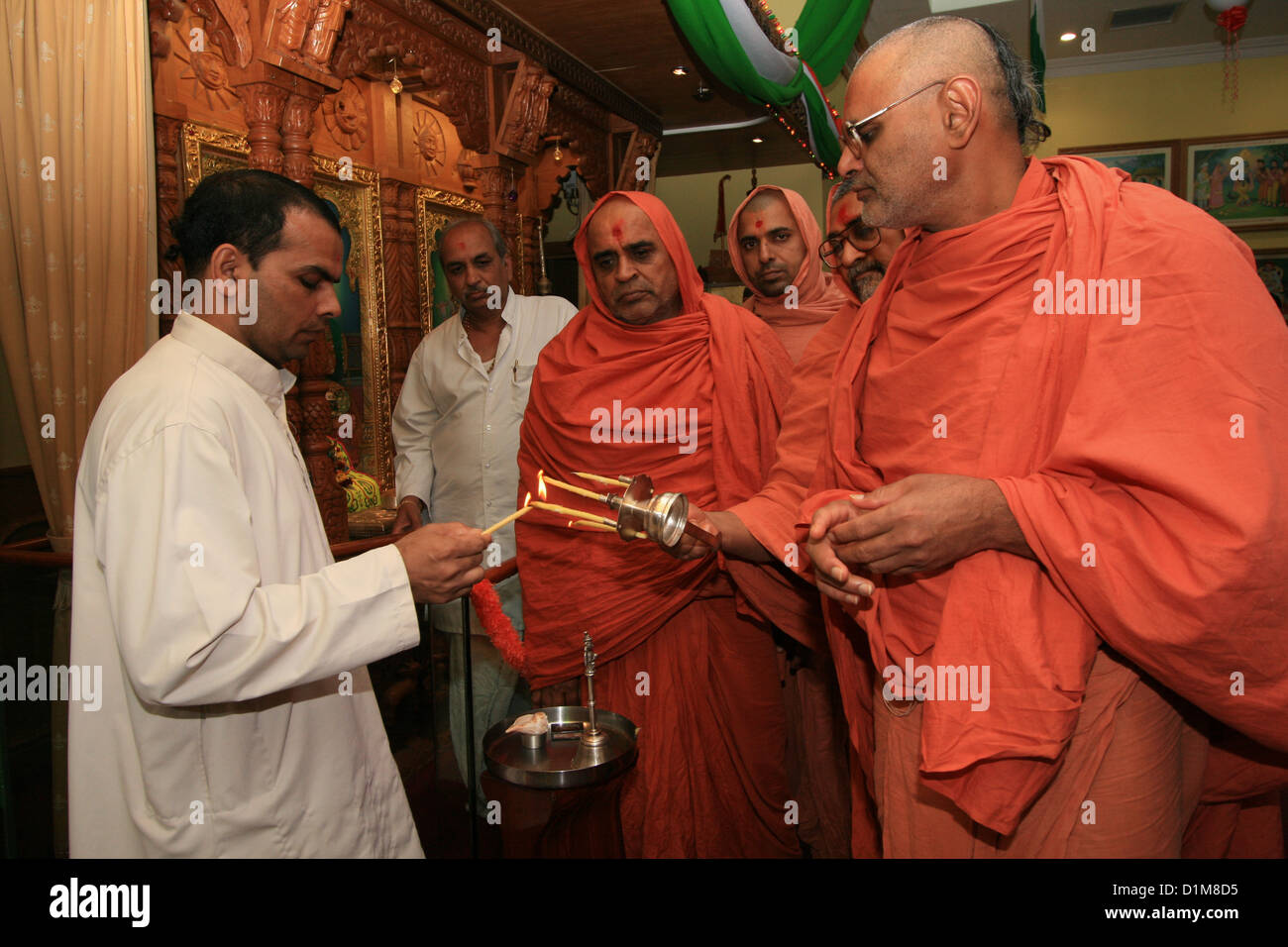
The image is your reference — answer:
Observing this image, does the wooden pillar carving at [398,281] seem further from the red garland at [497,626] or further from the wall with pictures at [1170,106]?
the wall with pictures at [1170,106]

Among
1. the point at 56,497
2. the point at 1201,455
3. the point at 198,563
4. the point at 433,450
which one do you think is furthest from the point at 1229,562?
the point at 56,497

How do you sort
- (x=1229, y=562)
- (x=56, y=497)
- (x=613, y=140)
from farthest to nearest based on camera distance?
1. (x=613, y=140)
2. (x=56, y=497)
3. (x=1229, y=562)

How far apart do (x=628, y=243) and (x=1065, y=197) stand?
1485 millimetres

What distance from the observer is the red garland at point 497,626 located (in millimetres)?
2584

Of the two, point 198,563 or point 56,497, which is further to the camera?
point 56,497

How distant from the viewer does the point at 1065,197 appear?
147cm

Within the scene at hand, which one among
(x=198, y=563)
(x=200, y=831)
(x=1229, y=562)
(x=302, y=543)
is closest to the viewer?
(x=1229, y=562)

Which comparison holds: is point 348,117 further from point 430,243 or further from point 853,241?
point 853,241

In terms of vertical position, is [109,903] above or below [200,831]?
below

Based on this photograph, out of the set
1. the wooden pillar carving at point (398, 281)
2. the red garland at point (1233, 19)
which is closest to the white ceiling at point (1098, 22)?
the red garland at point (1233, 19)

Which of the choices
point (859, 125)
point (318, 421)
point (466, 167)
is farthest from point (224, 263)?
point (466, 167)

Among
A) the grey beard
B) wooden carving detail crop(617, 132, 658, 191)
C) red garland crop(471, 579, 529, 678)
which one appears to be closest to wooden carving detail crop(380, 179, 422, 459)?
wooden carving detail crop(617, 132, 658, 191)

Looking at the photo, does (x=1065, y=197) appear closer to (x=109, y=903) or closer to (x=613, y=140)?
(x=109, y=903)

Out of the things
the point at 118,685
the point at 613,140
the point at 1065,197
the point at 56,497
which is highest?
the point at 613,140
